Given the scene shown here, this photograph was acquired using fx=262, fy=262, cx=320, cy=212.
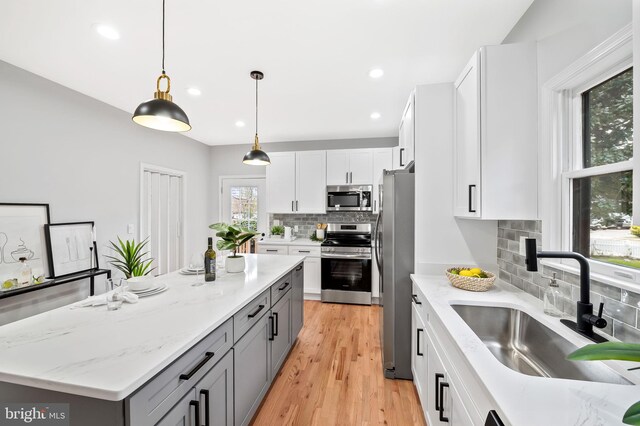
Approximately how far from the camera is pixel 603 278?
1115mm

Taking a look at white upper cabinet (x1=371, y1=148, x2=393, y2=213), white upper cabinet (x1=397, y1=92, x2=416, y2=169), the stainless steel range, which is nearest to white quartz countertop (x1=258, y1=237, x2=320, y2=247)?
the stainless steel range

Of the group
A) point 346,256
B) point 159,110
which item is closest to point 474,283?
point 159,110

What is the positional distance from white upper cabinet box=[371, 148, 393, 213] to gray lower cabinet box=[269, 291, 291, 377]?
92.9 inches

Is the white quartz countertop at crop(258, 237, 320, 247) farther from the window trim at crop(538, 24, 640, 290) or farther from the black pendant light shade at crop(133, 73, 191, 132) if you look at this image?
the window trim at crop(538, 24, 640, 290)

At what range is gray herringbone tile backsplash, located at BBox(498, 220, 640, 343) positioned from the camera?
3.33ft

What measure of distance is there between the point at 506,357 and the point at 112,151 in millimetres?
4236

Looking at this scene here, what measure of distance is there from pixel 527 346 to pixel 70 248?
12.6ft

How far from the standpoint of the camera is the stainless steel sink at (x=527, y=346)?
1.01 metres

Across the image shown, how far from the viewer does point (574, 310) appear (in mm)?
1302

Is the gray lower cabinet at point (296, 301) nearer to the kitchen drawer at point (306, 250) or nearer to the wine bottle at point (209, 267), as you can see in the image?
the wine bottle at point (209, 267)

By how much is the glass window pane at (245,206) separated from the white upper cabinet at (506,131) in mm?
4066

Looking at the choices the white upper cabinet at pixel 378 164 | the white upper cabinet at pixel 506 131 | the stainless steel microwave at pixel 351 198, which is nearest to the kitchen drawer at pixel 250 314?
the white upper cabinet at pixel 506 131

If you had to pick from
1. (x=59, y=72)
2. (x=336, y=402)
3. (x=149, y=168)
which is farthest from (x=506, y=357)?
(x=149, y=168)

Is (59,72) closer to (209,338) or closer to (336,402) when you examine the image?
(209,338)
